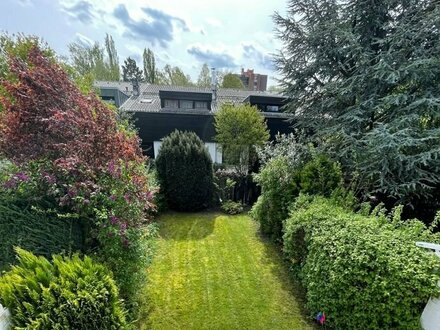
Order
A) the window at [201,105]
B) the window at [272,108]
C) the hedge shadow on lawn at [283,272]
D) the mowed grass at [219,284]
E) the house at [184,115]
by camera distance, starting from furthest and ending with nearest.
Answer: the window at [201,105], the window at [272,108], the house at [184,115], the hedge shadow on lawn at [283,272], the mowed grass at [219,284]

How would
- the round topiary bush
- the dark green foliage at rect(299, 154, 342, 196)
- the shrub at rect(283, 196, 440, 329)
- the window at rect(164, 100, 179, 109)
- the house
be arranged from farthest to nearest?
the window at rect(164, 100, 179, 109)
the house
the round topiary bush
the dark green foliage at rect(299, 154, 342, 196)
the shrub at rect(283, 196, 440, 329)

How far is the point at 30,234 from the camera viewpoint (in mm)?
3256

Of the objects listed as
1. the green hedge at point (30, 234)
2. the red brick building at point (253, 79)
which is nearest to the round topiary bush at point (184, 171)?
the green hedge at point (30, 234)

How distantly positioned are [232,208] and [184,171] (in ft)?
6.75

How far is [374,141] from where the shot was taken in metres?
5.29

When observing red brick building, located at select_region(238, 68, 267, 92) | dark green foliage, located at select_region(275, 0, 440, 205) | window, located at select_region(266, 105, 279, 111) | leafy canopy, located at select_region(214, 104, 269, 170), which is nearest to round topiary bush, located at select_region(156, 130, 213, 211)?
leafy canopy, located at select_region(214, 104, 269, 170)

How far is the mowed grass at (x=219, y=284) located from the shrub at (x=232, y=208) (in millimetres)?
1565

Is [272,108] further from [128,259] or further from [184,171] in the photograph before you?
[128,259]

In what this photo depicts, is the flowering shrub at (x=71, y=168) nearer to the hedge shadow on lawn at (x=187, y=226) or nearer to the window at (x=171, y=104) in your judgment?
the hedge shadow on lawn at (x=187, y=226)

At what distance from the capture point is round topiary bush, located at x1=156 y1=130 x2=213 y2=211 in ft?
25.7

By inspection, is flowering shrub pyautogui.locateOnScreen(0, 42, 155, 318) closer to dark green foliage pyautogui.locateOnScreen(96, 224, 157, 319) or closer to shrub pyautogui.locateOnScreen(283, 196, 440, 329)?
dark green foliage pyautogui.locateOnScreen(96, 224, 157, 319)

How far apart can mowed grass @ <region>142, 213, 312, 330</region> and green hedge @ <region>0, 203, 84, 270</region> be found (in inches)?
63.7

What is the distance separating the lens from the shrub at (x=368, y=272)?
273 centimetres

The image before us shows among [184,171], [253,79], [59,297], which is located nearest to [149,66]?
[253,79]
